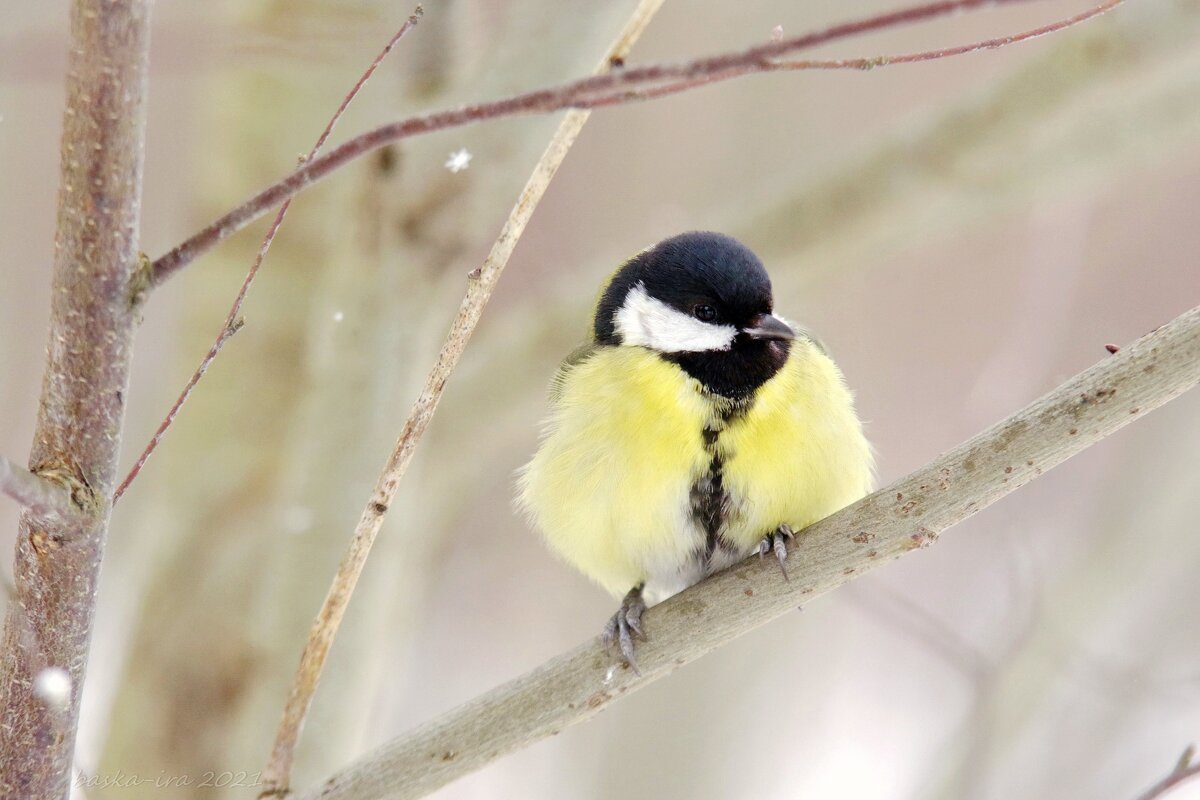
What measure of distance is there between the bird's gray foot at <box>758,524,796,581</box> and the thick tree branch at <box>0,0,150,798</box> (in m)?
1.08

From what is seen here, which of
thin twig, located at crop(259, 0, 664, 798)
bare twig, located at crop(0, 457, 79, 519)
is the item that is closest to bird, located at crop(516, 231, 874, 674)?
thin twig, located at crop(259, 0, 664, 798)

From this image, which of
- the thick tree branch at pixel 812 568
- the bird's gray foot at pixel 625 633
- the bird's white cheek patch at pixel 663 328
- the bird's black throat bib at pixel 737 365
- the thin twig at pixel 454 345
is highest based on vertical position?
the bird's white cheek patch at pixel 663 328

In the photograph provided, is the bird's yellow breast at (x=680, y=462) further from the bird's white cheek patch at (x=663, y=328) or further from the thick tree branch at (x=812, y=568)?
the thick tree branch at (x=812, y=568)

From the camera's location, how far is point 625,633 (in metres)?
1.97

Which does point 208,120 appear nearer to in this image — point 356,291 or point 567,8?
point 356,291

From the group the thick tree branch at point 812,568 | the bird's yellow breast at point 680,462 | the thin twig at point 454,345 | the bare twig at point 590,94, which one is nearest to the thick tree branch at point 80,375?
the bare twig at point 590,94

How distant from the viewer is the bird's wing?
263 cm

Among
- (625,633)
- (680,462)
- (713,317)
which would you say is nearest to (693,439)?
(680,462)

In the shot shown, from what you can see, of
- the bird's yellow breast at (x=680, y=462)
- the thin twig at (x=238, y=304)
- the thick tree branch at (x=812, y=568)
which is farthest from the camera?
the bird's yellow breast at (x=680, y=462)

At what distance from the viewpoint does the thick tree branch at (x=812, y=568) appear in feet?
5.17

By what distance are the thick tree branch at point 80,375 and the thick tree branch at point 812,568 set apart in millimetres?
548

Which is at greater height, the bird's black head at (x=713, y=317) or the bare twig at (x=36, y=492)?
the bird's black head at (x=713, y=317)

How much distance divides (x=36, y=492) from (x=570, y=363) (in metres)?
1.67

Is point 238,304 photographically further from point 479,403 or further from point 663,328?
point 479,403
